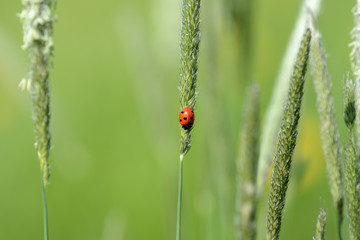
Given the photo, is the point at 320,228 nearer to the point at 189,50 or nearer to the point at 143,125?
the point at 189,50

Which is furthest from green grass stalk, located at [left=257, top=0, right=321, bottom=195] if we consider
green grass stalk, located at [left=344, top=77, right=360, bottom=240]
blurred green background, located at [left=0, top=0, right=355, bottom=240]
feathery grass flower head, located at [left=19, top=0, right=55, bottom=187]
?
feathery grass flower head, located at [left=19, top=0, right=55, bottom=187]

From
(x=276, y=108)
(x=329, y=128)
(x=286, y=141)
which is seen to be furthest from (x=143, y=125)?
(x=286, y=141)

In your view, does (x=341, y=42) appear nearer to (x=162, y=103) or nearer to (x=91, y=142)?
(x=91, y=142)

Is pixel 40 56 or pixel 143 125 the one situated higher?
pixel 40 56

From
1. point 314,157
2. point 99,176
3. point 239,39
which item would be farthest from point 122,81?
point 239,39

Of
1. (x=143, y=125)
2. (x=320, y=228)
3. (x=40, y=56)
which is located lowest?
(x=143, y=125)

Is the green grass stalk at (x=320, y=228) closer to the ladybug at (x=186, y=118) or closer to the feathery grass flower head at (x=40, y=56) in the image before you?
the ladybug at (x=186, y=118)
